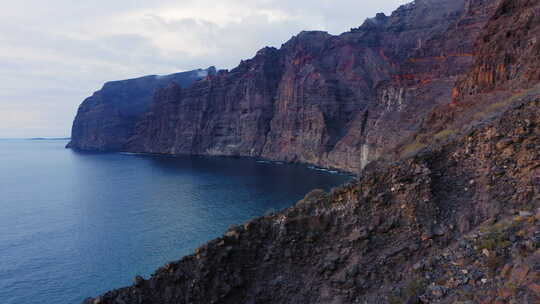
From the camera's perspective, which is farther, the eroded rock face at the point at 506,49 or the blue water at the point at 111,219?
the eroded rock face at the point at 506,49

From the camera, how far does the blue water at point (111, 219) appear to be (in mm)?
35875

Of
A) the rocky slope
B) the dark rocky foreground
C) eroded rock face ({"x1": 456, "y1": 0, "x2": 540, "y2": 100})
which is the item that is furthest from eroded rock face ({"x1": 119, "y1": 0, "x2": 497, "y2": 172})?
the dark rocky foreground

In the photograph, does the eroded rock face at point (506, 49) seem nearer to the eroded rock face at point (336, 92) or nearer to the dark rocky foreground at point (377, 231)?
the dark rocky foreground at point (377, 231)

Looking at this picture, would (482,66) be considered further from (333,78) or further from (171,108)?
(171,108)

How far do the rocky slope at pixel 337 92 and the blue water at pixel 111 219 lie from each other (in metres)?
23.4

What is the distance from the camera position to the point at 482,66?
154ft

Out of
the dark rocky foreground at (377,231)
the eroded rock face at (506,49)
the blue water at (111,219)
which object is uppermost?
the eroded rock face at (506,49)

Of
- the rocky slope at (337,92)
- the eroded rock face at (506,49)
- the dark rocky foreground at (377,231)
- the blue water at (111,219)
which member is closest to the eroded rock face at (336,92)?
the rocky slope at (337,92)

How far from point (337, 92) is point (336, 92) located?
0.52 metres

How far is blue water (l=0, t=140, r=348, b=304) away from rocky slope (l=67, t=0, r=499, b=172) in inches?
920

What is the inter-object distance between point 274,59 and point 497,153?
161928 mm

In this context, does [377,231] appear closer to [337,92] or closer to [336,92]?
[336,92]

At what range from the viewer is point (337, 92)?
133 metres

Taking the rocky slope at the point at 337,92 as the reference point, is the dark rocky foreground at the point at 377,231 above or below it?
below
